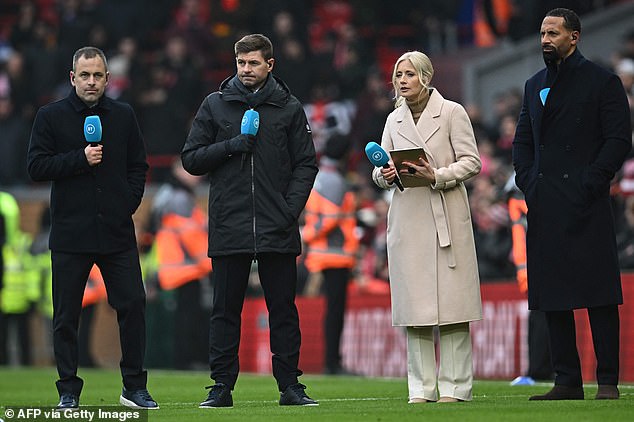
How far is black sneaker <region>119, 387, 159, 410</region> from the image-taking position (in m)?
10.7

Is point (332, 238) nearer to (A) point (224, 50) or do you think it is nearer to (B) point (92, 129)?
(B) point (92, 129)

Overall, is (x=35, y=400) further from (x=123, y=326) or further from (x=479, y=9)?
(x=479, y=9)

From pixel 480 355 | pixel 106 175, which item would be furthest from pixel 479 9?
pixel 106 175

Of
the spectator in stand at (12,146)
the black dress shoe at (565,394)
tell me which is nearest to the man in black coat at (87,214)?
the black dress shoe at (565,394)

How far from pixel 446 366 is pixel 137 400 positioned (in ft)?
6.99

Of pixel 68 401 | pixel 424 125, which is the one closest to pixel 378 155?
pixel 424 125

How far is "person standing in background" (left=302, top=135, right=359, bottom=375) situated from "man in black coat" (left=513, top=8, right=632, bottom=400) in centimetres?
616

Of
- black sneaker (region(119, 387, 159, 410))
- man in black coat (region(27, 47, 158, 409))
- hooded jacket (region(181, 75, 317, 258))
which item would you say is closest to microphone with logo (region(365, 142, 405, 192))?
hooded jacket (region(181, 75, 317, 258))

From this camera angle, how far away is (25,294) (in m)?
23.3

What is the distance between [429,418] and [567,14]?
309cm

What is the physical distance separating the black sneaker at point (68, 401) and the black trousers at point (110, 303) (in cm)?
3

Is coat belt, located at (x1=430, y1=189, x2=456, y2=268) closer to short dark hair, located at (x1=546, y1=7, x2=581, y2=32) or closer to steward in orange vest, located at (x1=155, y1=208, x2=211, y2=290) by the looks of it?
short dark hair, located at (x1=546, y1=7, x2=581, y2=32)

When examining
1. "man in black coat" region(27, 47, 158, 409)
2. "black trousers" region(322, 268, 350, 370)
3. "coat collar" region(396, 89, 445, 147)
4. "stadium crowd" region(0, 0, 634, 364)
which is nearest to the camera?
"man in black coat" region(27, 47, 158, 409)

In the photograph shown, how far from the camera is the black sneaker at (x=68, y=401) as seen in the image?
10.4 meters
